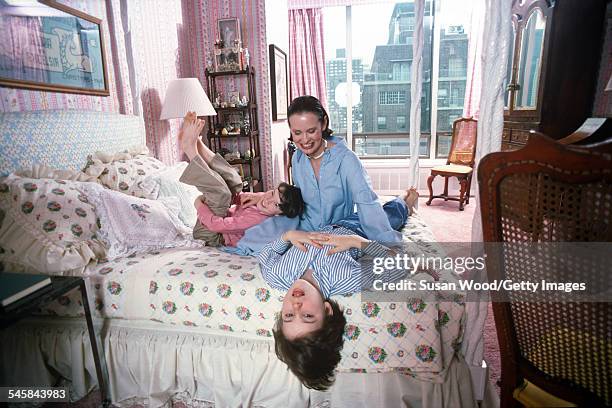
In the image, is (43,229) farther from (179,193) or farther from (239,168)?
(239,168)

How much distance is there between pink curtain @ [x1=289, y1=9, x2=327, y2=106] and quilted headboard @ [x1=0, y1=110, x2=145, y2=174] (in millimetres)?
3357

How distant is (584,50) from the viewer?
9.36ft

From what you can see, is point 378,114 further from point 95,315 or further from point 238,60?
point 95,315

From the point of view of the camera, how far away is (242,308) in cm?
151

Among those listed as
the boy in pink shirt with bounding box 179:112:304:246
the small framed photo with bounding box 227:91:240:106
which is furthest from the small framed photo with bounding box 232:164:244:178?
the boy in pink shirt with bounding box 179:112:304:246

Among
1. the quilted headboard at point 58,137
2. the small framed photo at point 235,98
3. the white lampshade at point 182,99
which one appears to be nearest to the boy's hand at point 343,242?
the quilted headboard at point 58,137

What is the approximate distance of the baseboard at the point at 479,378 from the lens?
1434 mm

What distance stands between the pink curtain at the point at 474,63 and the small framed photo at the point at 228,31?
3.30 meters

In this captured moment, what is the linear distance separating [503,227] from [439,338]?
0.72m

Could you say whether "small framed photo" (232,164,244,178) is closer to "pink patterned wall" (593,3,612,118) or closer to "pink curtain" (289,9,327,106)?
"pink curtain" (289,9,327,106)

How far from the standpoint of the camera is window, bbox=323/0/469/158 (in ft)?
17.6

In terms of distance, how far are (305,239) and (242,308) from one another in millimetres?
386

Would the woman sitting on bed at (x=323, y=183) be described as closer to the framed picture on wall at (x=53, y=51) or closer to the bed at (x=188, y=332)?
the bed at (x=188, y=332)

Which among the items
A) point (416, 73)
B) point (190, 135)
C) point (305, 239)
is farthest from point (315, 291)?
point (190, 135)
